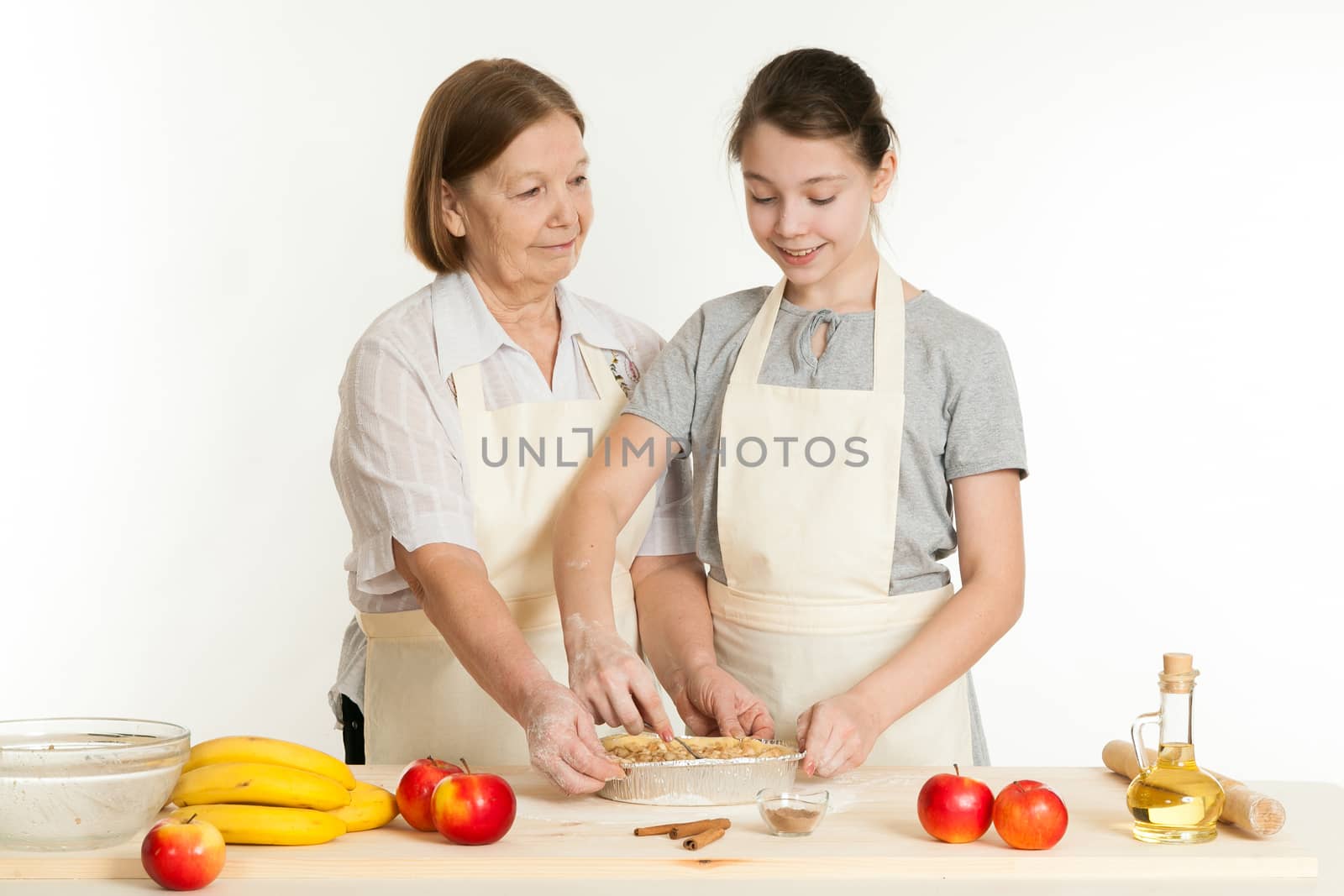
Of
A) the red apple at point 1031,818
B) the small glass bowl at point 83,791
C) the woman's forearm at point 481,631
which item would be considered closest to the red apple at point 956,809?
the red apple at point 1031,818

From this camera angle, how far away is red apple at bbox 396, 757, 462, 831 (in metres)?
1.58

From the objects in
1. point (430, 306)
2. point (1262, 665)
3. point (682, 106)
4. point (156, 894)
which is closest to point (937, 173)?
point (682, 106)

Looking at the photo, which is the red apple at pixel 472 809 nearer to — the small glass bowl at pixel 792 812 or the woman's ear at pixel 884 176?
the small glass bowl at pixel 792 812

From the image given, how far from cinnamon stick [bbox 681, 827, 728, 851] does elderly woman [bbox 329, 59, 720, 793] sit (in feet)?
2.19

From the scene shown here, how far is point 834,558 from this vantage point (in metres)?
2.10

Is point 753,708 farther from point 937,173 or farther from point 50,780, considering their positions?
point 937,173

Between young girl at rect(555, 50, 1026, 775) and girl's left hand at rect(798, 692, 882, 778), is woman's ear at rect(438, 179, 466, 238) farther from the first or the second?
girl's left hand at rect(798, 692, 882, 778)

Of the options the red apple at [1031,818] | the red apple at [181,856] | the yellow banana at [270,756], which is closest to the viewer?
the red apple at [181,856]

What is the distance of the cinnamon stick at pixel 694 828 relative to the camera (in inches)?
60.6

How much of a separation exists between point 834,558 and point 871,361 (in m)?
0.31

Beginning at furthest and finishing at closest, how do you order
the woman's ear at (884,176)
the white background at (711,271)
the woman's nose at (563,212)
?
the white background at (711,271)
the woman's nose at (563,212)
the woman's ear at (884,176)

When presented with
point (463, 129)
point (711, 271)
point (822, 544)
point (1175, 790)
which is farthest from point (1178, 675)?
point (711, 271)

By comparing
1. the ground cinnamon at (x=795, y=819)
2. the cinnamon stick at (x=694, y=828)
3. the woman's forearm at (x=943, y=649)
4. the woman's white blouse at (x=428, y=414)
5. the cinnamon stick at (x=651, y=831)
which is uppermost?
the woman's white blouse at (x=428, y=414)

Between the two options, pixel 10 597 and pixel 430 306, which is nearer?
pixel 430 306
